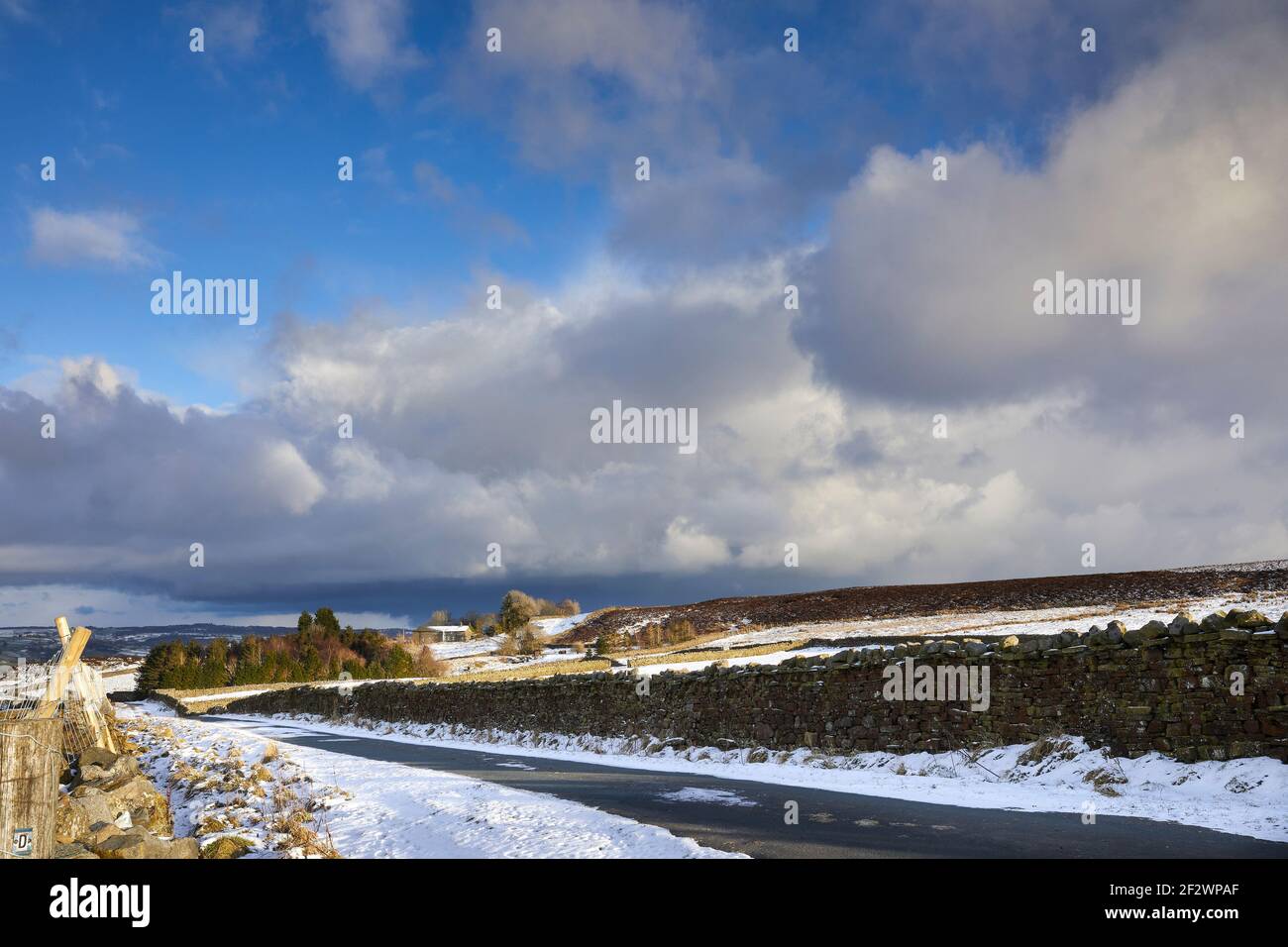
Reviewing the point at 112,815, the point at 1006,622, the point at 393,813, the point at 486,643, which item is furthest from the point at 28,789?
the point at 486,643

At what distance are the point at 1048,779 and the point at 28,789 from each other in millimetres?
11702

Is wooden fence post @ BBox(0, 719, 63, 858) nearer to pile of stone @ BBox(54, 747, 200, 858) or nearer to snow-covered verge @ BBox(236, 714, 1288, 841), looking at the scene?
pile of stone @ BBox(54, 747, 200, 858)

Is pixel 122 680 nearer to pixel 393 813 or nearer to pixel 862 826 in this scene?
pixel 393 813

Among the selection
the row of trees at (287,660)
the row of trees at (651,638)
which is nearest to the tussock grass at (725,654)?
the row of trees at (651,638)

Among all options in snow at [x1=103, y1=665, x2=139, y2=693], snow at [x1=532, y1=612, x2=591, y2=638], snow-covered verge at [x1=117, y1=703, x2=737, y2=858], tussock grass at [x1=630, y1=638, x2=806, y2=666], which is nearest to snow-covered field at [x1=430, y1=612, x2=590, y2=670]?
snow at [x1=532, y1=612, x2=591, y2=638]

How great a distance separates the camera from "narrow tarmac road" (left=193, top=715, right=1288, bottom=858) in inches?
293

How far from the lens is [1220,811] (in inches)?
354

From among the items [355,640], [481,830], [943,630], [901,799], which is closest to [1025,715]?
[901,799]

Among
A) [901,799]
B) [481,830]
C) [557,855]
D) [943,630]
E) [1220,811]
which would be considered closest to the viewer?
[557,855]

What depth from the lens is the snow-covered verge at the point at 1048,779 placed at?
9.21 m

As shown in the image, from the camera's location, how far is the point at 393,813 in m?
11.5
